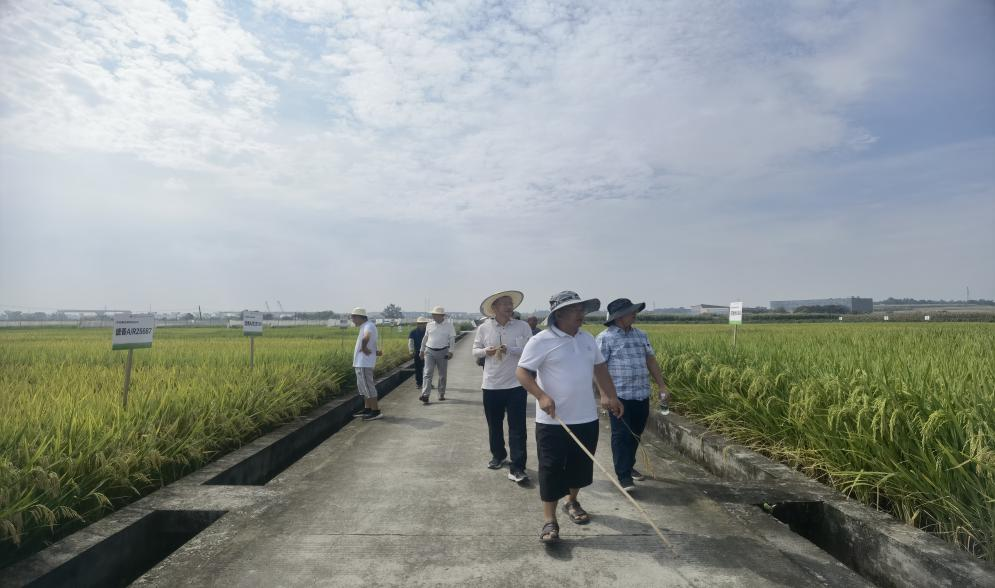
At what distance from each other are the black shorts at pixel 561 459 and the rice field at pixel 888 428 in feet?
6.13

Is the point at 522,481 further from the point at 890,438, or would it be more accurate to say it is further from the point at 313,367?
the point at 313,367

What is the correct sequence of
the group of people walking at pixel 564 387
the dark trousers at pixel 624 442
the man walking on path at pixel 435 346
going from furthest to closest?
the man walking on path at pixel 435 346, the dark trousers at pixel 624 442, the group of people walking at pixel 564 387

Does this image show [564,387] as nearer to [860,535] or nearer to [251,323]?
[860,535]

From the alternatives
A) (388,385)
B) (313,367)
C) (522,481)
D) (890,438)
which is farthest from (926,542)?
(388,385)

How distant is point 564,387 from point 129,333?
500 cm

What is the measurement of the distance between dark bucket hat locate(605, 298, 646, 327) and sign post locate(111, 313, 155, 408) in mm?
4833

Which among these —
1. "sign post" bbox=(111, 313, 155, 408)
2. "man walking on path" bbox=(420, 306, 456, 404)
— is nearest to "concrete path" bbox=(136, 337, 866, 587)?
"sign post" bbox=(111, 313, 155, 408)

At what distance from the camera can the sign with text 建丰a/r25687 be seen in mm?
5602

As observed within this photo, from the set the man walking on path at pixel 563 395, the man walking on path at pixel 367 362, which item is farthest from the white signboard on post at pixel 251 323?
the man walking on path at pixel 563 395

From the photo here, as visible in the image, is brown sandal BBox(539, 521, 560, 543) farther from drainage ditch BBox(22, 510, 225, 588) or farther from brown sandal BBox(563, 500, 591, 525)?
drainage ditch BBox(22, 510, 225, 588)

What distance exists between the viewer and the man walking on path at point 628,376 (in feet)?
15.4

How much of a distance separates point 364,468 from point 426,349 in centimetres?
417

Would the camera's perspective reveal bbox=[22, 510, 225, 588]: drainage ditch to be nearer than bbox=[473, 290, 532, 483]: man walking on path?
Yes

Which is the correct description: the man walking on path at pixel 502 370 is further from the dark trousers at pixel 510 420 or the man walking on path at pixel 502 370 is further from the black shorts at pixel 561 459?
the black shorts at pixel 561 459
